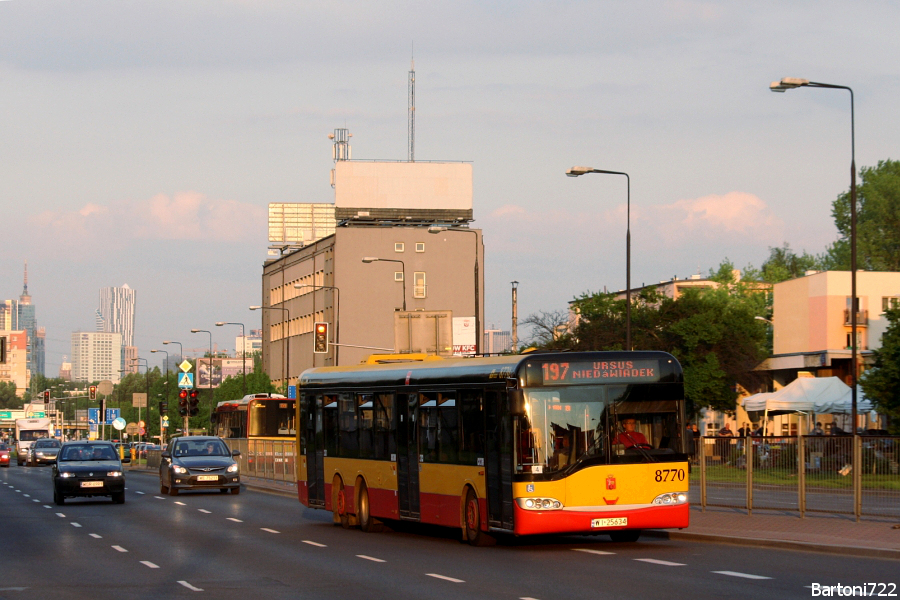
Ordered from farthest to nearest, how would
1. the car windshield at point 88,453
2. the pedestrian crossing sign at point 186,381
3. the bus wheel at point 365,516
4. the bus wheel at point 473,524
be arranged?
the pedestrian crossing sign at point 186,381, the car windshield at point 88,453, the bus wheel at point 365,516, the bus wheel at point 473,524

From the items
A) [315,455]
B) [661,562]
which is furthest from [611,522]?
[315,455]

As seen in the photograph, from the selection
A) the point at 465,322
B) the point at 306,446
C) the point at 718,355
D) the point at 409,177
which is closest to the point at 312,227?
the point at 409,177

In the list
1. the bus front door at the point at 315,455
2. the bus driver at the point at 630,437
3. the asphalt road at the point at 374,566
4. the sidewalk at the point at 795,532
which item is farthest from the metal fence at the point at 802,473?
the bus front door at the point at 315,455

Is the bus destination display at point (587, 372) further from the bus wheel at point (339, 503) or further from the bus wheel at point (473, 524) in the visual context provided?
the bus wheel at point (339, 503)

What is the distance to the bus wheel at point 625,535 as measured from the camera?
21.0 metres

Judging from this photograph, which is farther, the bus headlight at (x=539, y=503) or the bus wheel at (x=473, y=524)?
the bus wheel at (x=473, y=524)

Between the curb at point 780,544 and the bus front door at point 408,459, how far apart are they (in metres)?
3.83

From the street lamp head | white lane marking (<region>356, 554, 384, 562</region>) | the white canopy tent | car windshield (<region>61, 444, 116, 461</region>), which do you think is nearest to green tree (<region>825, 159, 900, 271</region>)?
the white canopy tent

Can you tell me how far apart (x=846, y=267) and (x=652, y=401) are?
85313mm

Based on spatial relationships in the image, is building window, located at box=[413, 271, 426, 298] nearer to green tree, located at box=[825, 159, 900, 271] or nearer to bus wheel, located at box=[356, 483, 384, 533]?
green tree, located at box=[825, 159, 900, 271]

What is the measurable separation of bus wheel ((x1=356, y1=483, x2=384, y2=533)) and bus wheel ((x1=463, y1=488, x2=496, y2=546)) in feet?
13.1

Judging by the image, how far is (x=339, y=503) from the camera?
25953 millimetres

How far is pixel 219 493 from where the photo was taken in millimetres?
41406

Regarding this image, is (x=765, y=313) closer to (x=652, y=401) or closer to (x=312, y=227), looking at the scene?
(x=312, y=227)
